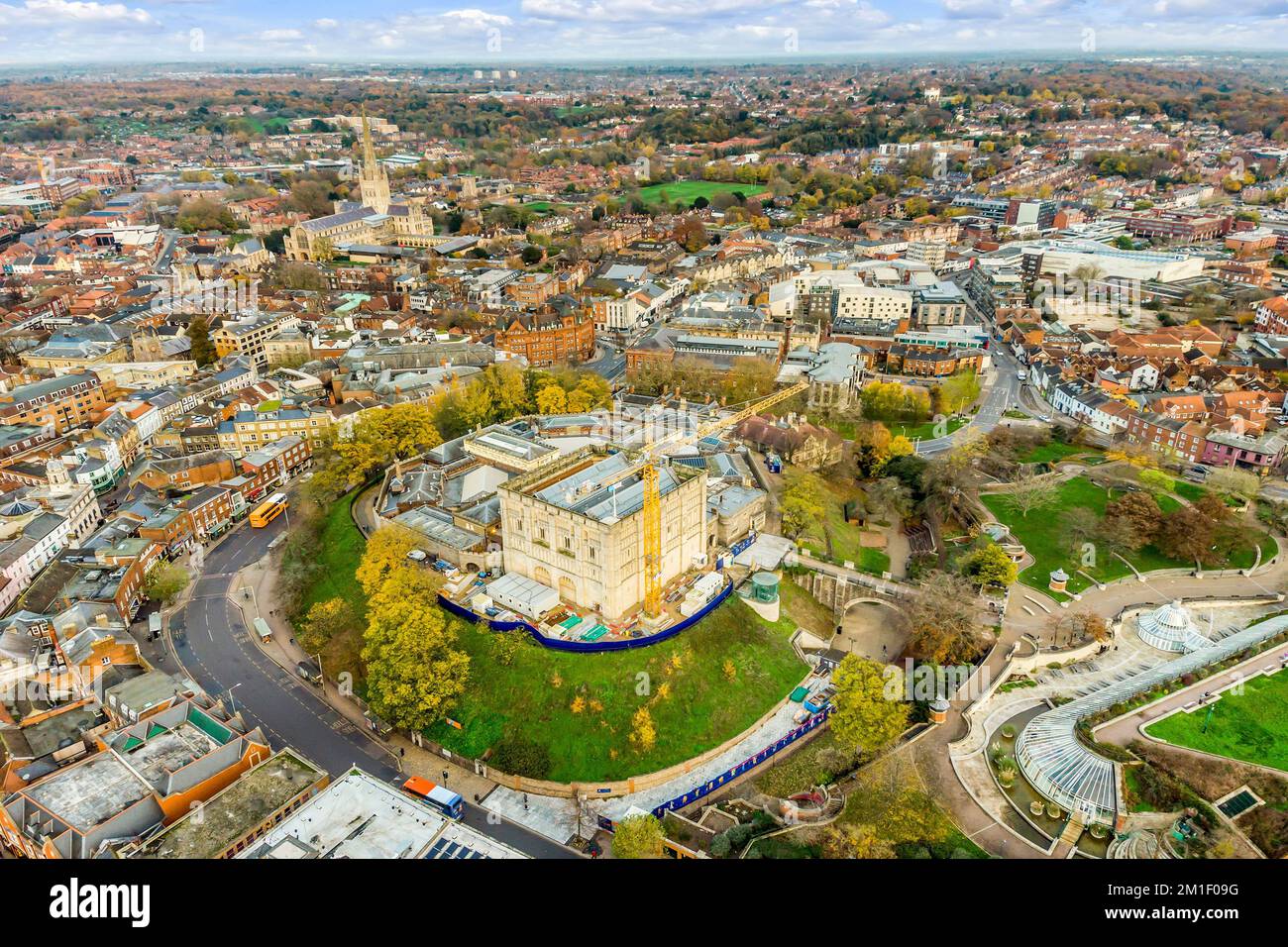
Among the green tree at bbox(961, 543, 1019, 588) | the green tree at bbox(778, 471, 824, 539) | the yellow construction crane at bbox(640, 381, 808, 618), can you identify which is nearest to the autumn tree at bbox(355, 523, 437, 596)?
the yellow construction crane at bbox(640, 381, 808, 618)

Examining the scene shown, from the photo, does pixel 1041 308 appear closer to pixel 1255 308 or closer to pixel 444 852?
pixel 1255 308

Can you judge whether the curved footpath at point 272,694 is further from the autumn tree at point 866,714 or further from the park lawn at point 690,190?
the park lawn at point 690,190

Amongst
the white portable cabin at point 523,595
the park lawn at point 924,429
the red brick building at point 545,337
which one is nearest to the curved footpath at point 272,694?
the white portable cabin at point 523,595

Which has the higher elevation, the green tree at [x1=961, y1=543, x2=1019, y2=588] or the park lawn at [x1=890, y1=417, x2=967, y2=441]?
the park lawn at [x1=890, y1=417, x2=967, y2=441]

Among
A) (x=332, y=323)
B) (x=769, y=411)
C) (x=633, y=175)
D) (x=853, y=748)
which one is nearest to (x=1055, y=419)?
(x=769, y=411)

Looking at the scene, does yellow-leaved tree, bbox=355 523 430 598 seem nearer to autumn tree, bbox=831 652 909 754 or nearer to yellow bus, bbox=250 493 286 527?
yellow bus, bbox=250 493 286 527
